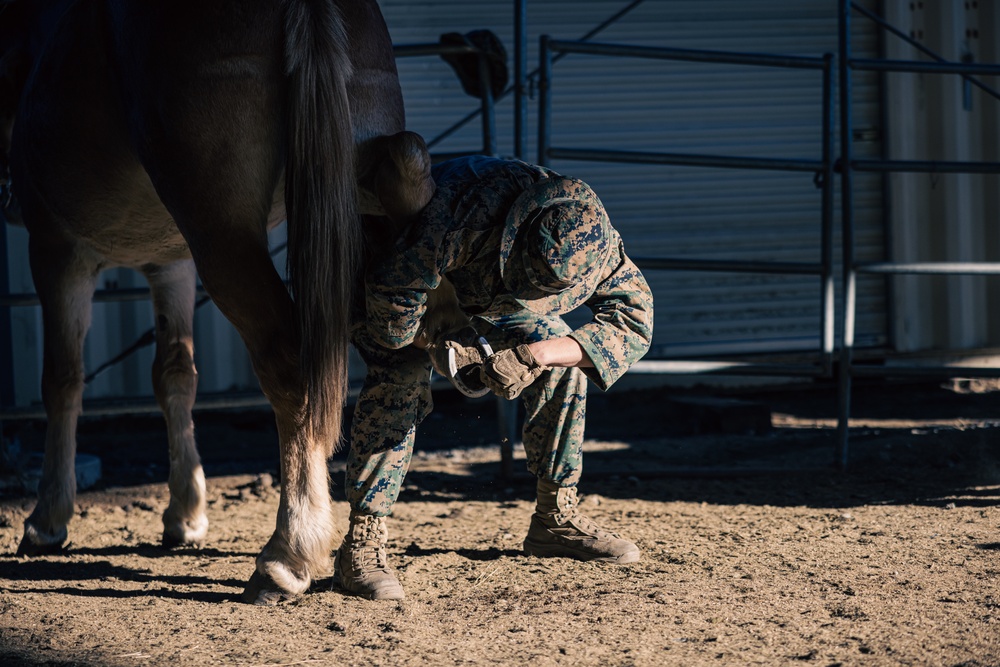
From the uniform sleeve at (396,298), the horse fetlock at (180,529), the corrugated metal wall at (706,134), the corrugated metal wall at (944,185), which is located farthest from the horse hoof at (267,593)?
the corrugated metal wall at (944,185)

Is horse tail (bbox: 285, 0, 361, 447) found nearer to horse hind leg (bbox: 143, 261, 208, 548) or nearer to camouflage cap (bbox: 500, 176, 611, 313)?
→ camouflage cap (bbox: 500, 176, 611, 313)

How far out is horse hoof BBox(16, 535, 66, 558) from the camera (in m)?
3.49

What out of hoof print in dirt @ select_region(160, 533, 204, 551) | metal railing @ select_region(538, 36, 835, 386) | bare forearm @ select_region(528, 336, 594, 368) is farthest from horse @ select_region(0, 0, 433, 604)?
metal railing @ select_region(538, 36, 835, 386)

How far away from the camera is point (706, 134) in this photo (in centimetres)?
697

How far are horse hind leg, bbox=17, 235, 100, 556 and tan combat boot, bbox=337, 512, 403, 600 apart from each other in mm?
1220

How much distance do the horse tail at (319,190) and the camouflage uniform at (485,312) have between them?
11cm

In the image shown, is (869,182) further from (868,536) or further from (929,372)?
(868,536)

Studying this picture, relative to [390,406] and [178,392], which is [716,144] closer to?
[178,392]

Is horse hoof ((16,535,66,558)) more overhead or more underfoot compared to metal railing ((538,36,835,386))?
more underfoot

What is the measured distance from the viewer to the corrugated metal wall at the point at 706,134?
22.3ft

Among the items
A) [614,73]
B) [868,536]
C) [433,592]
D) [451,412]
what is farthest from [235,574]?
[614,73]

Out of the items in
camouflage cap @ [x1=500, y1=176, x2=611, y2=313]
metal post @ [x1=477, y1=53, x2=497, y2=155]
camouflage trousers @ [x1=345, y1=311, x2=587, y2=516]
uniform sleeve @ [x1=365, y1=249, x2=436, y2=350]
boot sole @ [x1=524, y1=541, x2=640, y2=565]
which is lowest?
boot sole @ [x1=524, y1=541, x2=640, y2=565]

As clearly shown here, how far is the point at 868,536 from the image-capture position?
Result: 3330 mm

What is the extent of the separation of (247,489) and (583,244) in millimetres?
2467
